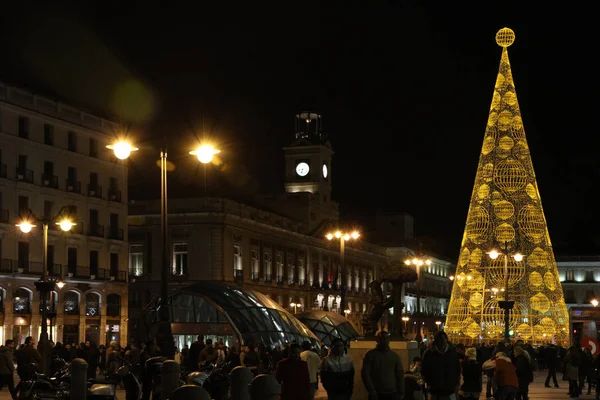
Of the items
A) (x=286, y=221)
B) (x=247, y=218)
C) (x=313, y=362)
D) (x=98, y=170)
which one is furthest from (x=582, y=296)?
(x=313, y=362)

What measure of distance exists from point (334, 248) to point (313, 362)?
86.4 m

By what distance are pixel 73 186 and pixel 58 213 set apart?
11143mm

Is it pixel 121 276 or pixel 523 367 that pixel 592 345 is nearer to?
pixel 523 367

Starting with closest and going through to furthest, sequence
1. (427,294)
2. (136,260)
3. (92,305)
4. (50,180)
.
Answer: (50,180) → (92,305) → (136,260) → (427,294)

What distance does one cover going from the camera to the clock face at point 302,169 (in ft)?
358

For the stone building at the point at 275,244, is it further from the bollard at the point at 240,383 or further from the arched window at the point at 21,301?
the bollard at the point at 240,383

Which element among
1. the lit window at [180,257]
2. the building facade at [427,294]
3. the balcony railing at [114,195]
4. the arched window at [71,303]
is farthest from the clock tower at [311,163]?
the arched window at [71,303]

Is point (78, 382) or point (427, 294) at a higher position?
point (427, 294)

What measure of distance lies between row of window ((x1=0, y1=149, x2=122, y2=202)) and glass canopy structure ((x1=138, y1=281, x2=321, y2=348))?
62.5ft

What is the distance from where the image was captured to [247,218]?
284 ft

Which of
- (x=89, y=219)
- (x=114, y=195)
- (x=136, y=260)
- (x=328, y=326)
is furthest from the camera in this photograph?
(x=136, y=260)

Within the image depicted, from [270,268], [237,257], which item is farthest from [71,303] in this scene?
[270,268]

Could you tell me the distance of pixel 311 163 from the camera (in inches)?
4296

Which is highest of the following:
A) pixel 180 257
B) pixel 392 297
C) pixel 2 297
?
pixel 180 257
